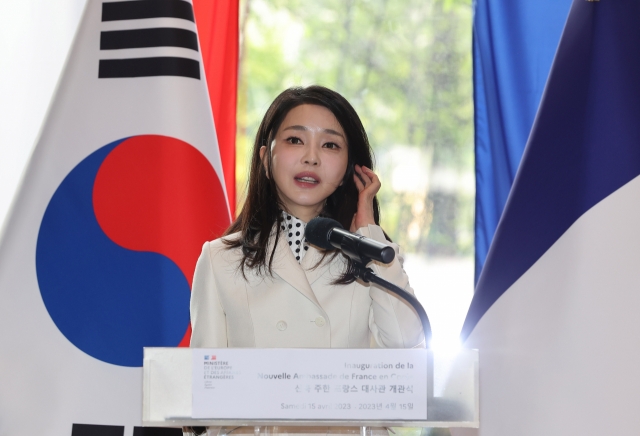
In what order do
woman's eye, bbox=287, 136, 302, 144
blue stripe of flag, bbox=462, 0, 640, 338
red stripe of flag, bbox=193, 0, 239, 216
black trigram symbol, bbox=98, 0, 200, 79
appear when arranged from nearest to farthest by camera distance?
blue stripe of flag, bbox=462, 0, 640, 338 → woman's eye, bbox=287, 136, 302, 144 → black trigram symbol, bbox=98, 0, 200, 79 → red stripe of flag, bbox=193, 0, 239, 216

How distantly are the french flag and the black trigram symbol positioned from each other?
1165mm

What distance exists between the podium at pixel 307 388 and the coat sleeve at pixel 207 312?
628 mm

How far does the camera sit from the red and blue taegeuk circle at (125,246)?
2.03 metres

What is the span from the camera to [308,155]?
5.39 feet

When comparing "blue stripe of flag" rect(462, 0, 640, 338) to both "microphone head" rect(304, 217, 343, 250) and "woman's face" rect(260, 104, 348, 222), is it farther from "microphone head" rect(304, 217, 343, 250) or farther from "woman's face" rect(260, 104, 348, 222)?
"microphone head" rect(304, 217, 343, 250)

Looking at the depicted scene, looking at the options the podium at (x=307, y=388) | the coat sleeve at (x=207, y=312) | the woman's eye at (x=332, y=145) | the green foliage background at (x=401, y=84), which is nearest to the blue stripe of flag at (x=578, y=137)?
the woman's eye at (x=332, y=145)

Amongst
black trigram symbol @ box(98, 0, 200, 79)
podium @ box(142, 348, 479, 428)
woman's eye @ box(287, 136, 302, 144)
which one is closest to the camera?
podium @ box(142, 348, 479, 428)

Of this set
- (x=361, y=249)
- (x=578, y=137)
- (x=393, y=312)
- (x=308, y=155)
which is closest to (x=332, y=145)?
(x=308, y=155)

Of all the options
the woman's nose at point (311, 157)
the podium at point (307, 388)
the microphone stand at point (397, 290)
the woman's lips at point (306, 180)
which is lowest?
the podium at point (307, 388)

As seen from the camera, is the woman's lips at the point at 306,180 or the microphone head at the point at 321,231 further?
the woman's lips at the point at 306,180

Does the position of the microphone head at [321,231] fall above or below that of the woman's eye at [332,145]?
below

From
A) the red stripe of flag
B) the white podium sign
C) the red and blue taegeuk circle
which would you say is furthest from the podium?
the red stripe of flag

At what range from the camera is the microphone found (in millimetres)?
937

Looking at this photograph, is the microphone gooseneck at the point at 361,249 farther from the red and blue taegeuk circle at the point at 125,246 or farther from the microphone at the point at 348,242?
the red and blue taegeuk circle at the point at 125,246
